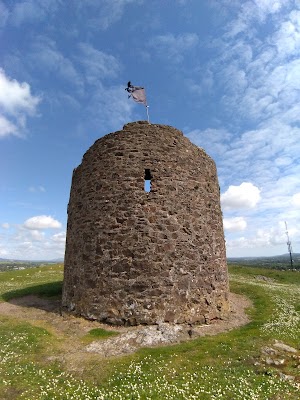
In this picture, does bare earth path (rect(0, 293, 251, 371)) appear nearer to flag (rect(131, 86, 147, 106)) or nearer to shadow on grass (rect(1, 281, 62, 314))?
shadow on grass (rect(1, 281, 62, 314))

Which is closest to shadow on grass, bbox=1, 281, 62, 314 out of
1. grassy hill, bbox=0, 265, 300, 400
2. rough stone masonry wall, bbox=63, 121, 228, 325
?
rough stone masonry wall, bbox=63, 121, 228, 325

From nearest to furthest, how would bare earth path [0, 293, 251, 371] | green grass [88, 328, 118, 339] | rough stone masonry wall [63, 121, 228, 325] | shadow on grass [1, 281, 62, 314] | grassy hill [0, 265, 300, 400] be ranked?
grassy hill [0, 265, 300, 400] → bare earth path [0, 293, 251, 371] → green grass [88, 328, 118, 339] → rough stone masonry wall [63, 121, 228, 325] → shadow on grass [1, 281, 62, 314]

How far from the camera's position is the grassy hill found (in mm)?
8391

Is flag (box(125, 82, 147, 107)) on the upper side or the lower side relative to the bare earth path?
upper

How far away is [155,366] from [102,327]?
440 centimetres

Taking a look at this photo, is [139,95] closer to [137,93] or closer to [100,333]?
[137,93]

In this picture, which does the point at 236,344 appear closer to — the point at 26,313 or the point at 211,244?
the point at 211,244

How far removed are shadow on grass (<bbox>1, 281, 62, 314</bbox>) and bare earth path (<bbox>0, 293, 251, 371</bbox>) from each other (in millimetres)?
479

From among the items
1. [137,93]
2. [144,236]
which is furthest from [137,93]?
[144,236]

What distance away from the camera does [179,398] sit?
8.05 metres

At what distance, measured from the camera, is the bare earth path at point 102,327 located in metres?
11.4

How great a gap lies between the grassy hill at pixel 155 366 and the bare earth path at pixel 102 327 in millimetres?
89

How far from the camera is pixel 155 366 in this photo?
32.6ft

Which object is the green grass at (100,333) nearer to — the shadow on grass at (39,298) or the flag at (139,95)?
the shadow on grass at (39,298)
